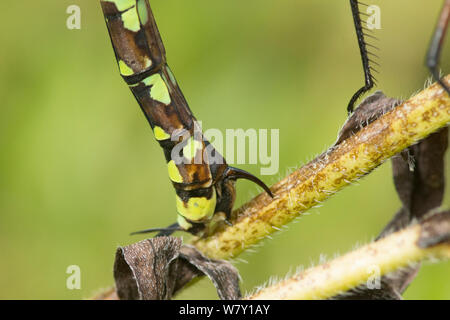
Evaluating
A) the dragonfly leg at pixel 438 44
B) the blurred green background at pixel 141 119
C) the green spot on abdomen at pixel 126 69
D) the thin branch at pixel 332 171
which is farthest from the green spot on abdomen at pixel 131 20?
the blurred green background at pixel 141 119

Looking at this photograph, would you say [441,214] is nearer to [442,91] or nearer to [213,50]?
[442,91]

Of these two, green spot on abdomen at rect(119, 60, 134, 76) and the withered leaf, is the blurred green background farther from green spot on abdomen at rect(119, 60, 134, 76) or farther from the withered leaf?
green spot on abdomen at rect(119, 60, 134, 76)

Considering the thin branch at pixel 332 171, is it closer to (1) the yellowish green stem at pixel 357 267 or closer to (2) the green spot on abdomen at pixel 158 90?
(1) the yellowish green stem at pixel 357 267

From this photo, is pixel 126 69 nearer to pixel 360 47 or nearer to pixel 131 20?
pixel 131 20

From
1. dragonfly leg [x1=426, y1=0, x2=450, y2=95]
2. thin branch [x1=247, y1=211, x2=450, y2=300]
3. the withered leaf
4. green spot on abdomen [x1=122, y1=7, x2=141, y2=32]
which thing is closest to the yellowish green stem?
thin branch [x1=247, y1=211, x2=450, y2=300]

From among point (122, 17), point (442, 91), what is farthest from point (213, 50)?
point (442, 91)

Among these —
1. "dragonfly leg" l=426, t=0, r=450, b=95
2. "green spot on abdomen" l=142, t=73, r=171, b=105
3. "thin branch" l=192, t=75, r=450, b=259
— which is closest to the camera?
"dragonfly leg" l=426, t=0, r=450, b=95
